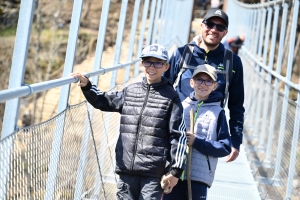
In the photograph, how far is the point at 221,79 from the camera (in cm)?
422

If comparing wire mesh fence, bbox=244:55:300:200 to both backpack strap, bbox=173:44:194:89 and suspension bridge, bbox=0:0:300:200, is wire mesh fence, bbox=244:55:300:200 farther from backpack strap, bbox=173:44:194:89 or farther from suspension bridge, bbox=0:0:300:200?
backpack strap, bbox=173:44:194:89

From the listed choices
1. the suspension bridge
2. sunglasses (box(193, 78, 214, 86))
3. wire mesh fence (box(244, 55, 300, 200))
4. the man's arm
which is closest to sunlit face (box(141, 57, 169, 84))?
sunglasses (box(193, 78, 214, 86))

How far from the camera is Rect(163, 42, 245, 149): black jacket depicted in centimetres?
421

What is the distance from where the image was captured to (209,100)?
394 cm

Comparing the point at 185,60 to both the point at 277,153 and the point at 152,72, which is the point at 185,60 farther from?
the point at 277,153

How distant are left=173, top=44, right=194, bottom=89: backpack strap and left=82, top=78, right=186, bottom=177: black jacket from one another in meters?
0.48

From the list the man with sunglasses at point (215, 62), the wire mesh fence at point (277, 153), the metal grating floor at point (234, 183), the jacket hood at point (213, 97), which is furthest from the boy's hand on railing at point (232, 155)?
the metal grating floor at point (234, 183)

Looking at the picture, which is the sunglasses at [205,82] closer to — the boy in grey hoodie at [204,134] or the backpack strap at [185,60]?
the boy in grey hoodie at [204,134]

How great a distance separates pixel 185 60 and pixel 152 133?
78 centimetres

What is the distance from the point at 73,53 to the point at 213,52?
877 millimetres

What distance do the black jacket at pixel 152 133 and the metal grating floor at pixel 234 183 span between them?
2514 millimetres

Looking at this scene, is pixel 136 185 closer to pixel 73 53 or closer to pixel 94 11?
pixel 73 53

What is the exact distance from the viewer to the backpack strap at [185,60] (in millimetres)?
4195

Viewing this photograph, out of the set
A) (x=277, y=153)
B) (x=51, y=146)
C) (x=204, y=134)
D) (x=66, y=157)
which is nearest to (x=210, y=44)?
(x=204, y=134)
